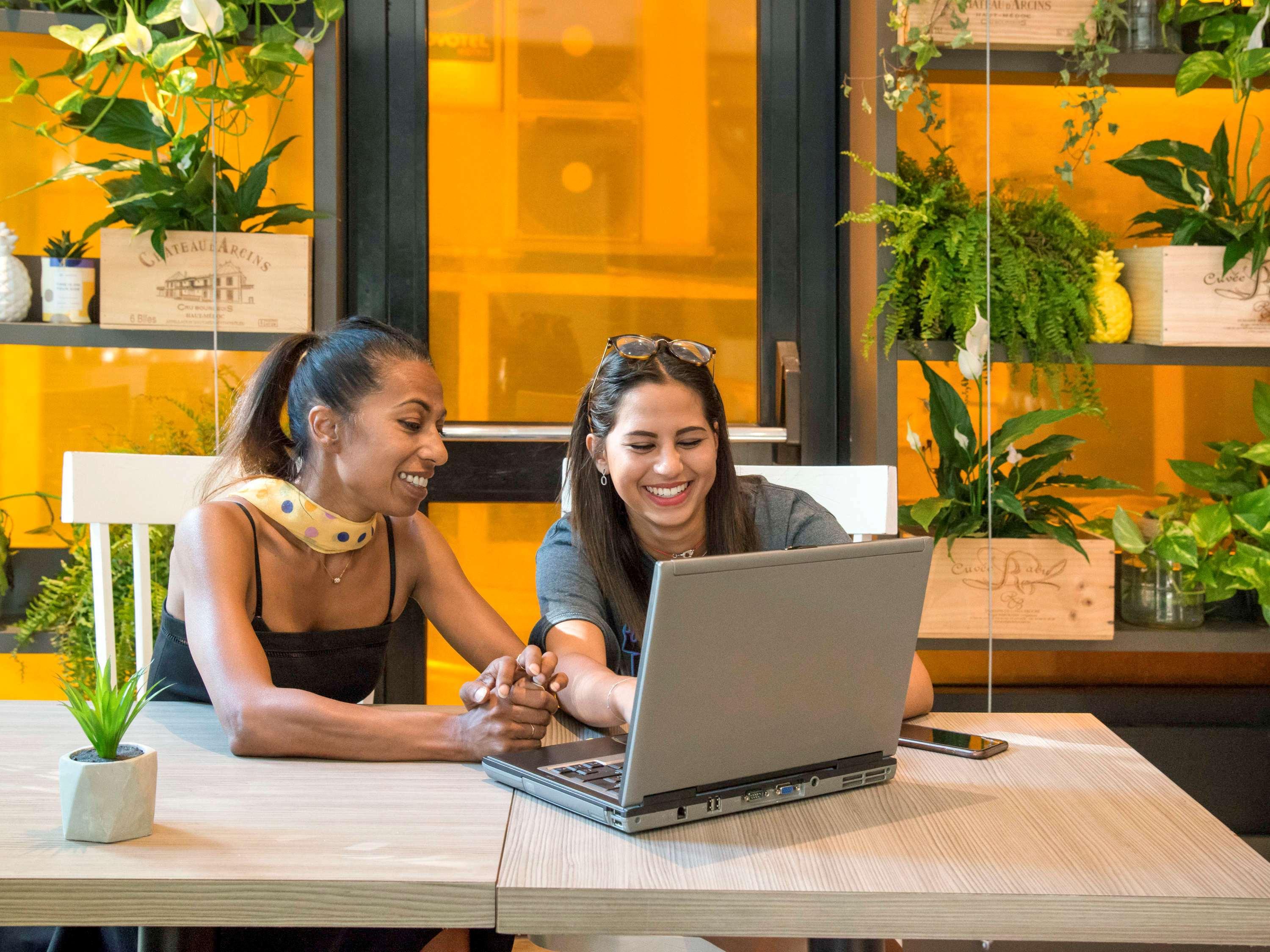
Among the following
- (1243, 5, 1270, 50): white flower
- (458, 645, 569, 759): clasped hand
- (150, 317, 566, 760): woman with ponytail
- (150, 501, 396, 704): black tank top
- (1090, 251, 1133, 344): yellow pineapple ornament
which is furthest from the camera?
(1090, 251, 1133, 344): yellow pineapple ornament

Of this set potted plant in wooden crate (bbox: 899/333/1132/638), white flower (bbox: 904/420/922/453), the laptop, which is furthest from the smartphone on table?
white flower (bbox: 904/420/922/453)

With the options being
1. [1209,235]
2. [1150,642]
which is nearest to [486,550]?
[1150,642]

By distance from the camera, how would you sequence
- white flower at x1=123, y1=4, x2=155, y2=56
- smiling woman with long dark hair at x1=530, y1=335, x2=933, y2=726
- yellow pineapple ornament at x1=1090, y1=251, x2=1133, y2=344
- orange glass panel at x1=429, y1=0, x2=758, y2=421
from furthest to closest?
orange glass panel at x1=429, y1=0, x2=758, y2=421 < yellow pineapple ornament at x1=1090, y1=251, x2=1133, y2=344 < white flower at x1=123, y1=4, x2=155, y2=56 < smiling woman with long dark hair at x1=530, y1=335, x2=933, y2=726

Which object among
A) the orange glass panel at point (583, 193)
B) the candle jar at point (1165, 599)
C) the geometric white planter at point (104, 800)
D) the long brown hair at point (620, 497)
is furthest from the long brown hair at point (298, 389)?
the candle jar at point (1165, 599)

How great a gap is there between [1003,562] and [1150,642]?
0.37m

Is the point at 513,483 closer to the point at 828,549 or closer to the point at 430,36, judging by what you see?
the point at 430,36

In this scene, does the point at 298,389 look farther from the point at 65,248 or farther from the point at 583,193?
the point at 583,193

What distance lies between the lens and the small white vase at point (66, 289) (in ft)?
7.83

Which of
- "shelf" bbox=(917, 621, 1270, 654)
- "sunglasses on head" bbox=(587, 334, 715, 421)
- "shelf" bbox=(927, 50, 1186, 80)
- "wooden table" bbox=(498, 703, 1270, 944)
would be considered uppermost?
"shelf" bbox=(927, 50, 1186, 80)

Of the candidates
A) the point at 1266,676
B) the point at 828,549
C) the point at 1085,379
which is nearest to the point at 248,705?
the point at 828,549

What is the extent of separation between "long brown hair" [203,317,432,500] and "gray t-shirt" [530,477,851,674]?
0.34 metres

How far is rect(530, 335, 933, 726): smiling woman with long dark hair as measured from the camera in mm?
1703

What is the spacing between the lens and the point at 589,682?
139cm

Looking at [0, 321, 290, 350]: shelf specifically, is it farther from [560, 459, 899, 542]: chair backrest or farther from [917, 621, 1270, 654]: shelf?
[917, 621, 1270, 654]: shelf
